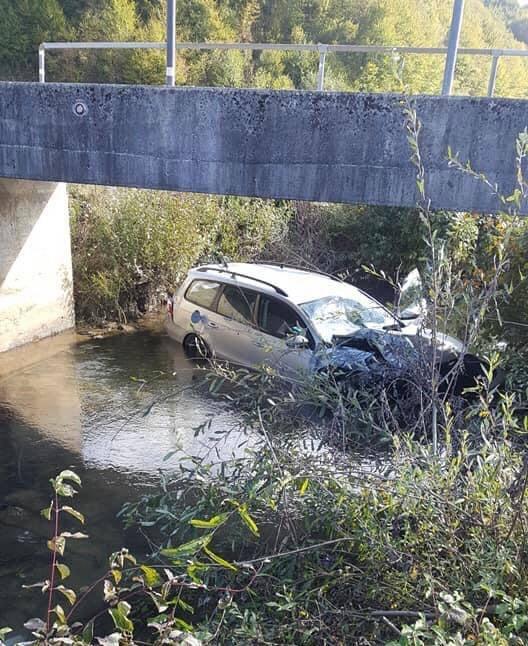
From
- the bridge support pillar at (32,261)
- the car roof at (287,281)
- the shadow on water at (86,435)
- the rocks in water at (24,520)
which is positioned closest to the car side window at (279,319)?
the car roof at (287,281)

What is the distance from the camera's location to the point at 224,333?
25.9 feet

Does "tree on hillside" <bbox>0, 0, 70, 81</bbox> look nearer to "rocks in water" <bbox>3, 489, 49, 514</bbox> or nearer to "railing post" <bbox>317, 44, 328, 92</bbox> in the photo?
"railing post" <bbox>317, 44, 328, 92</bbox>

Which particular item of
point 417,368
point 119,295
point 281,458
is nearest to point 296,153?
point 417,368

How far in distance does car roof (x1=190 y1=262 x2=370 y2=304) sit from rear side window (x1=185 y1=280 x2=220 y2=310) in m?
0.11

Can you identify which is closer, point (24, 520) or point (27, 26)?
point (24, 520)

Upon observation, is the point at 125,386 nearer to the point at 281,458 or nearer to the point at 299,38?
the point at 281,458

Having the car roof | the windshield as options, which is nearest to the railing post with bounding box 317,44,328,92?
the car roof

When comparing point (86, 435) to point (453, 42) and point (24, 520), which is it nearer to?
point (24, 520)

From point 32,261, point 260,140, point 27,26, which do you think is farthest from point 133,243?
point 27,26

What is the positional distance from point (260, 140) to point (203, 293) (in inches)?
153

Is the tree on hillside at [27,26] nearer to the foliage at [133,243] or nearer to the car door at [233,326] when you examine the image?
the foliage at [133,243]

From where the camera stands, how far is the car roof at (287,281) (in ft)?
24.6

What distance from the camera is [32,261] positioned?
9039 millimetres

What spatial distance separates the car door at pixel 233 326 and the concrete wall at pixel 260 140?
2.64m
